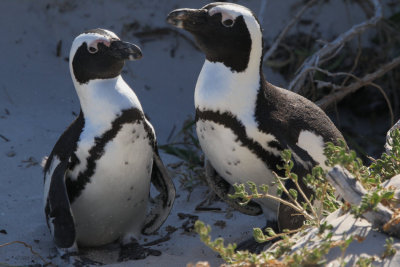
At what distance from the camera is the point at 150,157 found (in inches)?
126

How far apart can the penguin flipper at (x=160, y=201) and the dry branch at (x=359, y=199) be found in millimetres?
1226

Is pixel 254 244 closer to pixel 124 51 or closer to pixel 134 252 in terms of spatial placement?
pixel 134 252

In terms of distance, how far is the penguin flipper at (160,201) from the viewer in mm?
3383

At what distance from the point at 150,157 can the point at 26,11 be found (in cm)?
240

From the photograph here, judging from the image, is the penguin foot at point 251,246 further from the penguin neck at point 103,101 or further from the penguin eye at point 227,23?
the penguin eye at point 227,23

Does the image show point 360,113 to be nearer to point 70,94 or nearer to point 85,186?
point 70,94

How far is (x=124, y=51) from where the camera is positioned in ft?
10.1

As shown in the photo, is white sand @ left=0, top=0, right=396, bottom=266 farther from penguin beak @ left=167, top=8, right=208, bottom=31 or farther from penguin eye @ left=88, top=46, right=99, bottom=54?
penguin beak @ left=167, top=8, right=208, bottom=31

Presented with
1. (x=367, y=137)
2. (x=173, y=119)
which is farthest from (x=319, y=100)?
(x=173, y=119)

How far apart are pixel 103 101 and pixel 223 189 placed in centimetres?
73

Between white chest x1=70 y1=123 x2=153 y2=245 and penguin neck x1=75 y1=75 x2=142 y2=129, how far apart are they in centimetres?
7

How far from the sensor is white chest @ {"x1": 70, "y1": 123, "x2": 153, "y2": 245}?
3055 mm

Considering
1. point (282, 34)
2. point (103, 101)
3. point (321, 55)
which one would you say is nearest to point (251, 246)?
point (103, 101)

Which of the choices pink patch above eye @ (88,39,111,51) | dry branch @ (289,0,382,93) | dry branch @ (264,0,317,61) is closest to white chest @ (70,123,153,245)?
pink patch above eye @ (88,39,111,51)
